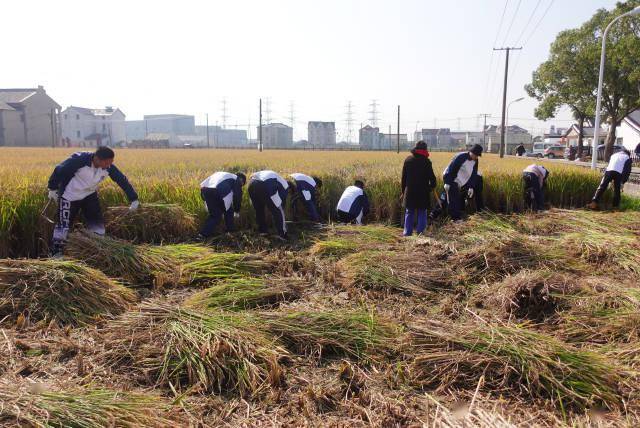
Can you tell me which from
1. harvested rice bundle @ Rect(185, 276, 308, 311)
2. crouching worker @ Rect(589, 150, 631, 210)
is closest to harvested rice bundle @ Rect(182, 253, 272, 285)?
harvested rice bundle @ Rect(185, 276, 308, 311)

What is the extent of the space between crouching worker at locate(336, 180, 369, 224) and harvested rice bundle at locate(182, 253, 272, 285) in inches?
82.6

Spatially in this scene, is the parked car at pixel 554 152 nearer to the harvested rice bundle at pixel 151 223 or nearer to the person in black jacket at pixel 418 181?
the person in black jacket at pixel 418 181

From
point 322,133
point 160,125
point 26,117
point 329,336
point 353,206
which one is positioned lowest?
point 329,336

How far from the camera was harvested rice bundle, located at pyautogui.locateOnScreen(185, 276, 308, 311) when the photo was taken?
354 centimetres

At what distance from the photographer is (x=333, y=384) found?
260cm

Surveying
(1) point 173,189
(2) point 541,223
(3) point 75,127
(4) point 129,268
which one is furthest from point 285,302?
(3) point 75,127

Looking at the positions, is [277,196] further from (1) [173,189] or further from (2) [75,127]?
(2) [75,127]

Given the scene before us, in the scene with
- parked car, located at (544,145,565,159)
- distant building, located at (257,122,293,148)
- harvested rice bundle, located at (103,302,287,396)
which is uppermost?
distant building, located at (257,122,293,148)

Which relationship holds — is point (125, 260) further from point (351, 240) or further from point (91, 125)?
point (91, 125)

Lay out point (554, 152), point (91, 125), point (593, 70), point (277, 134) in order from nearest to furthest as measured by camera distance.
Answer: point (593, 70) → point (554, 152) → point (91, 125) → point (277, 134)

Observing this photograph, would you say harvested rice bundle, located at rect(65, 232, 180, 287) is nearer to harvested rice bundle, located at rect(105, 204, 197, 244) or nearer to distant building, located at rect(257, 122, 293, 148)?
harvested rice bundle, located at rect(105, 204, 197, 244)

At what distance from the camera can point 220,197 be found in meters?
5.72

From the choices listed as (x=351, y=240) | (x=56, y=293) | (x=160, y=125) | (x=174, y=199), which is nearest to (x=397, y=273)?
(x=351, y=240)

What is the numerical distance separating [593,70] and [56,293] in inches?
1132
